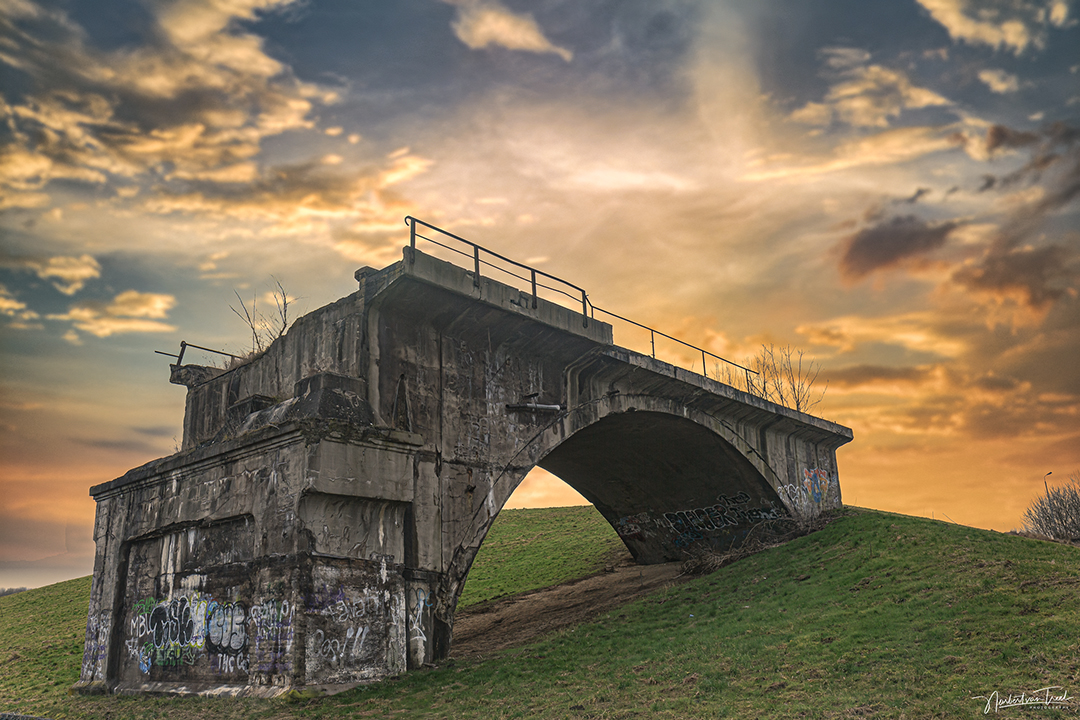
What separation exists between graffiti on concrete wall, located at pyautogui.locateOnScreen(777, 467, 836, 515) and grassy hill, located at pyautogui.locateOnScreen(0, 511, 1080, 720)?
487 centimetres

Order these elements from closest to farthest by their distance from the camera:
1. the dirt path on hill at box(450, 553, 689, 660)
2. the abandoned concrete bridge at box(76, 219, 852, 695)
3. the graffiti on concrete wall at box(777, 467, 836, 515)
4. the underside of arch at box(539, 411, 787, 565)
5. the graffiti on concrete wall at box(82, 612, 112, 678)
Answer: the abandoned concrete bridge at box(76, 219, 852, 695), the graffiti on concrete wall at box(82, 612, 112, 678), the dirt path on hill at box(450, 553, 689, 660), the underside of arch at box(539, 411, 787, 565), the graffiti on concrete wall at box(777, 467, 836, 515)

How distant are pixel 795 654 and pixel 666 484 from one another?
15.7 meters

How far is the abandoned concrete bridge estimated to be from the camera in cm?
1594

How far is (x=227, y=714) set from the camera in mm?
14547

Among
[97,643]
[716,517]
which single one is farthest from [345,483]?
[716,517]

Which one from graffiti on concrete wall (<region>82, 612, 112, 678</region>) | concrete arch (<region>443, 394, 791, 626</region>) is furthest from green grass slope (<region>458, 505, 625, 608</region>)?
graffiti on concrete wall (<region>82, 612, 112, 678</region>)

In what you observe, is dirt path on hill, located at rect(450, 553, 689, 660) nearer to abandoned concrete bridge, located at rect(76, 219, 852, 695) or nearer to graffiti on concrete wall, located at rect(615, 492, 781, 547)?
graffiti on concrete wall, located at rect(615, 492, 781, 547)

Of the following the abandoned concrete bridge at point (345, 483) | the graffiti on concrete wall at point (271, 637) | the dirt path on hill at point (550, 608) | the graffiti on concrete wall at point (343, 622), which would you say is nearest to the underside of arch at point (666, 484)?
the dirt path on hill at point (550, 608)

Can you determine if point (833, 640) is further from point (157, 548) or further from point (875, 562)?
point (157, 548)

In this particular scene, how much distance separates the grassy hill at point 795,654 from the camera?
13852mm

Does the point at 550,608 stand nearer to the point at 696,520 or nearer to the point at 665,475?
the point at 665,475

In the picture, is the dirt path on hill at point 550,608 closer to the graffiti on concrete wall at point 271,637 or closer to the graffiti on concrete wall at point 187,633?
the graffiti on concrete wall at point 187,633

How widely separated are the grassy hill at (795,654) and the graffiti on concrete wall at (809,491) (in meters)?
4.87

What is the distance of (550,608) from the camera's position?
28.2m
